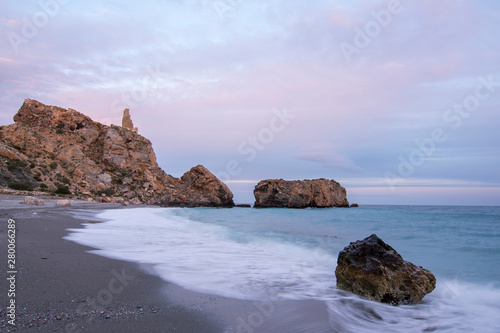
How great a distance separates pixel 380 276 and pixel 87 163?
4603 cm

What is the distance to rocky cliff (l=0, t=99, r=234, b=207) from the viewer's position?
3481cm

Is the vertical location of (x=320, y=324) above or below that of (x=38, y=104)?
below

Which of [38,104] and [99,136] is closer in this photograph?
[38,104]

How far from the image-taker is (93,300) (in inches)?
127

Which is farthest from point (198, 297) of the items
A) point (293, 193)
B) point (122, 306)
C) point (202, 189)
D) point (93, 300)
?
point (293, 193)

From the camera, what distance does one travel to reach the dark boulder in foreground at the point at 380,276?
14.2 ft

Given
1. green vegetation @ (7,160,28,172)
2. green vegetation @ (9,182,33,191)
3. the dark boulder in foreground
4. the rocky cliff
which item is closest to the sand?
the dark boulder in foreground

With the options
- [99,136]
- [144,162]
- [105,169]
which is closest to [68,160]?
[105,169]

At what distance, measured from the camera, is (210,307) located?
351cm

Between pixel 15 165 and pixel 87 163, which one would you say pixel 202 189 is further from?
pixel 15 165

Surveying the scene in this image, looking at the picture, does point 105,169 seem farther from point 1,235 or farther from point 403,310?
point 403,310

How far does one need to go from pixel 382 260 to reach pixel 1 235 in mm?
7449

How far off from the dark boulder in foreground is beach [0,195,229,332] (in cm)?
223

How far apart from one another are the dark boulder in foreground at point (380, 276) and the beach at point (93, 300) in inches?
87.8
